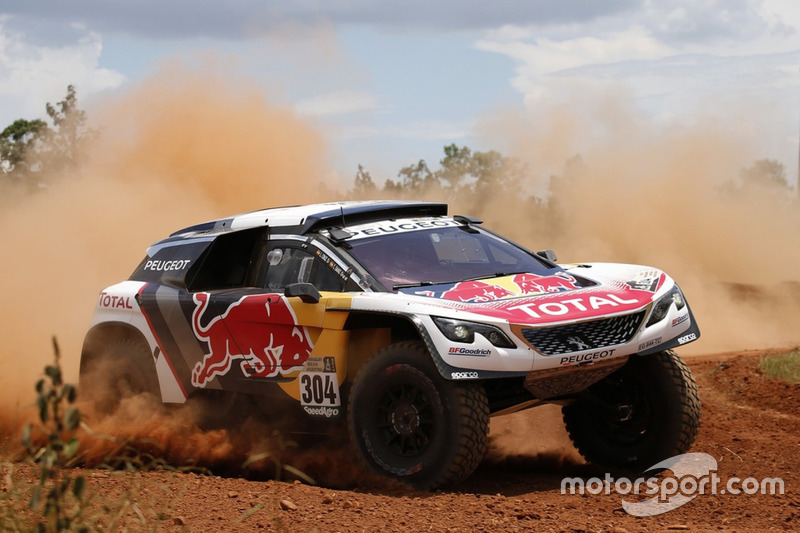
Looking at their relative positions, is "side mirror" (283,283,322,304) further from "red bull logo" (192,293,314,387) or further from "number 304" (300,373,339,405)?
"number 304" (300,373,339,405)

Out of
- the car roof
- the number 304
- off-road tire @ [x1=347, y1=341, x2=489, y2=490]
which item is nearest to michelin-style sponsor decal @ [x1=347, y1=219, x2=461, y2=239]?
the car roof

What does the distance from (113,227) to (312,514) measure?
15134 millimetres

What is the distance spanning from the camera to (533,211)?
25812 mm

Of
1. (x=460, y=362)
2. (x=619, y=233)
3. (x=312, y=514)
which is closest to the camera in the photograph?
(x=312, y=514)

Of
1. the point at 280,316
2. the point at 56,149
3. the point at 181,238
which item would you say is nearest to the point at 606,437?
the point at 280,316

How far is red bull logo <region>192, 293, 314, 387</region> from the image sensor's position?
7.18 metres

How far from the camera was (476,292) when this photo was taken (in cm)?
680

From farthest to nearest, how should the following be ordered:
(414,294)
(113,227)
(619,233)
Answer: (619,233) → (113,227) → (414,294)

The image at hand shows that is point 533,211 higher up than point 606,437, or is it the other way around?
point 533,211

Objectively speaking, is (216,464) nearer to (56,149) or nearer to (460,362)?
(460,362)

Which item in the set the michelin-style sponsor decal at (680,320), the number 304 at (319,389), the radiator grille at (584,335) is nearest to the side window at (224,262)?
the number 304 at (319,389)

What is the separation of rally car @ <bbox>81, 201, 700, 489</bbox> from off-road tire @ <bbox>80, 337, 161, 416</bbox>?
0.05ft

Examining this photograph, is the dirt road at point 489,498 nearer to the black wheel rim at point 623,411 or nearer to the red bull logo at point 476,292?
the black wheel rim at point 623,411

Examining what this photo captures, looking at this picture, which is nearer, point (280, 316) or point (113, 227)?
point (280, 316)
